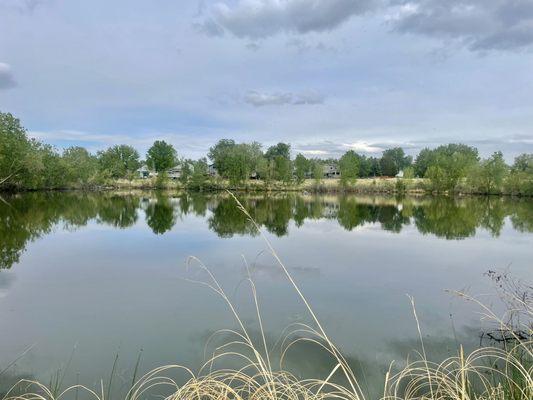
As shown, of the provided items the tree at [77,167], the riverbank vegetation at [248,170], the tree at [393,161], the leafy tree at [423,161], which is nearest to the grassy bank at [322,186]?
the riverbank vegetation at [248,170]

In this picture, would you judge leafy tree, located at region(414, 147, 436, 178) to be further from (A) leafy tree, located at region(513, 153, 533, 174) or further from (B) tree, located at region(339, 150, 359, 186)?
(B) tree, located at region(339, 150, 359, 186)

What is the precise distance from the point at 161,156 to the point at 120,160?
1049 centimetres

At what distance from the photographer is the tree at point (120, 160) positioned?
330 feet

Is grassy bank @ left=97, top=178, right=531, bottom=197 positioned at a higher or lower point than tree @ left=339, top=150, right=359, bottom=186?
lower

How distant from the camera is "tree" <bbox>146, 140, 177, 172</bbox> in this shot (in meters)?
109

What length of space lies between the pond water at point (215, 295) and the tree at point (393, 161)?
95.2m

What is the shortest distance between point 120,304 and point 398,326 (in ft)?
20.1

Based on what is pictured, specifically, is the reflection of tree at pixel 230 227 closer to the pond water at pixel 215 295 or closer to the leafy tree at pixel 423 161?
the pond water at pixel 215 295

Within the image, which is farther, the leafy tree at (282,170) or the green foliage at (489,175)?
the leafy tree at (282,170)

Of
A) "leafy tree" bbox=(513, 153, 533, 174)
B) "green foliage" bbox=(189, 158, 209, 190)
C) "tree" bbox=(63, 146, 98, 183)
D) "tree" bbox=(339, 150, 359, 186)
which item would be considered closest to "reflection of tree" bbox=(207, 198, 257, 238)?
"tree" bbox=(63, 146, 98, 183)

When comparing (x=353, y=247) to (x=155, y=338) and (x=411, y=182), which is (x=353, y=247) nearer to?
(x=155, y=338)

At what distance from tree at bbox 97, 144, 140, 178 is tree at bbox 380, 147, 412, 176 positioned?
68.5 m

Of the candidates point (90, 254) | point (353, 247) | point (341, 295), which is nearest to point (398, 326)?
point (341, 295)

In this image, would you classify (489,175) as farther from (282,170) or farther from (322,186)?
(282,170)
